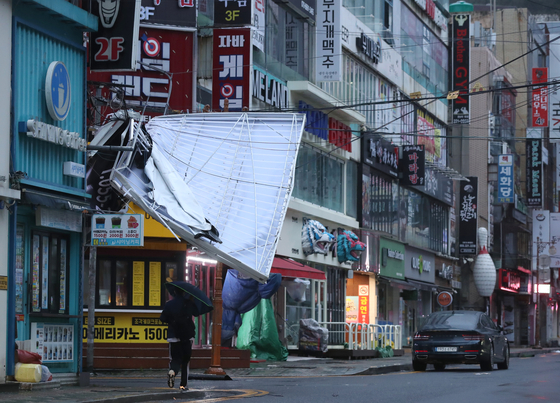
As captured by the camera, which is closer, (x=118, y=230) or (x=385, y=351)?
(x=118, y=230)

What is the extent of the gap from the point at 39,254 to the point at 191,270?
10.2 metres

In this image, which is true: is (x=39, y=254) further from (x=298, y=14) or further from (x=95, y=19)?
(x=298, y=14)

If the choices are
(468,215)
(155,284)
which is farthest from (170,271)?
(468,215)

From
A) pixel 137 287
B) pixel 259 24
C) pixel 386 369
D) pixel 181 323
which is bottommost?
pixel 386 369

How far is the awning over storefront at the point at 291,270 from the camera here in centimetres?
2834

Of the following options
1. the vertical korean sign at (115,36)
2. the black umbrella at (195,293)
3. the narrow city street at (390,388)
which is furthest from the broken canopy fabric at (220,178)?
the narrow city street at (390,388)

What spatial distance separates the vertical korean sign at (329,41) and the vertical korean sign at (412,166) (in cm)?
1132

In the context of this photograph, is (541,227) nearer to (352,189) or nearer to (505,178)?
(505,178)

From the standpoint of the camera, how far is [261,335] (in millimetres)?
27672

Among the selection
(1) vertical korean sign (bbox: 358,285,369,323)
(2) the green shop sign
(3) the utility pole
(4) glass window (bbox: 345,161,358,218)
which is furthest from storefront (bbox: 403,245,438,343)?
(3) the utility pole

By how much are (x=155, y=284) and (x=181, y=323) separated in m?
8.04

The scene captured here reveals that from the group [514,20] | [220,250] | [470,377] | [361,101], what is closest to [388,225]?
[361,101]

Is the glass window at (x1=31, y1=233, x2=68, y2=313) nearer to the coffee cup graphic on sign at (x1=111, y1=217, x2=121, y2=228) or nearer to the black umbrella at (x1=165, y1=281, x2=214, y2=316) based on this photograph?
the coffee cup graphic on sign at (x1=111, y1=217, x2=121, y2=228)

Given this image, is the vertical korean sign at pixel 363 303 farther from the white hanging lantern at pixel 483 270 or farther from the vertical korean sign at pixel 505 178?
the vertical korean sign at pixel 505 178
